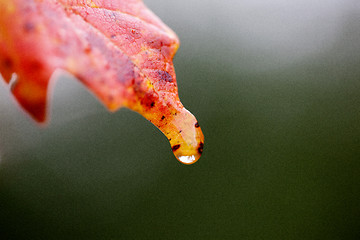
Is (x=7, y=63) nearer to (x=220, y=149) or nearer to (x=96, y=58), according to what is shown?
(x=96, y=58)

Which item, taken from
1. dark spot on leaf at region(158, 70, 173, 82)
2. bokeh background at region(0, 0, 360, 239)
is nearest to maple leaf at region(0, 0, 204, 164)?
dark spot on leaf at region(158, 70, 173, 82)

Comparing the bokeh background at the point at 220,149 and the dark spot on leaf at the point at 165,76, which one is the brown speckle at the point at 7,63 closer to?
the dark spot on leaf at the point at 165,76

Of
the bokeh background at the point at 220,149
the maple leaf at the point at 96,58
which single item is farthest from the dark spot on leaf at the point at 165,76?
the bokeh background at the point at 220,149

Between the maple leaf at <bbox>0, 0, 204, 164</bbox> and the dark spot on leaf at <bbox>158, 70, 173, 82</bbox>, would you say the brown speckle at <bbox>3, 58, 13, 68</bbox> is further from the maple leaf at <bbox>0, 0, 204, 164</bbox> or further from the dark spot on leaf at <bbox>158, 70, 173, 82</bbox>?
the dark spot on leaf at <bbox>158, 70, 173, 82</bbox>

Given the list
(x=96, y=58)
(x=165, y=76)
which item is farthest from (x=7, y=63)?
(x=165, y=76)

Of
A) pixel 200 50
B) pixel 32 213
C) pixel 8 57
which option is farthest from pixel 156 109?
pixel 32 213

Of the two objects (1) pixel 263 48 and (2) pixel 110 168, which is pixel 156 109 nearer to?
(2) pixel 110 168

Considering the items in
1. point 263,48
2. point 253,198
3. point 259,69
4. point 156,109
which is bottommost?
point 253,198
